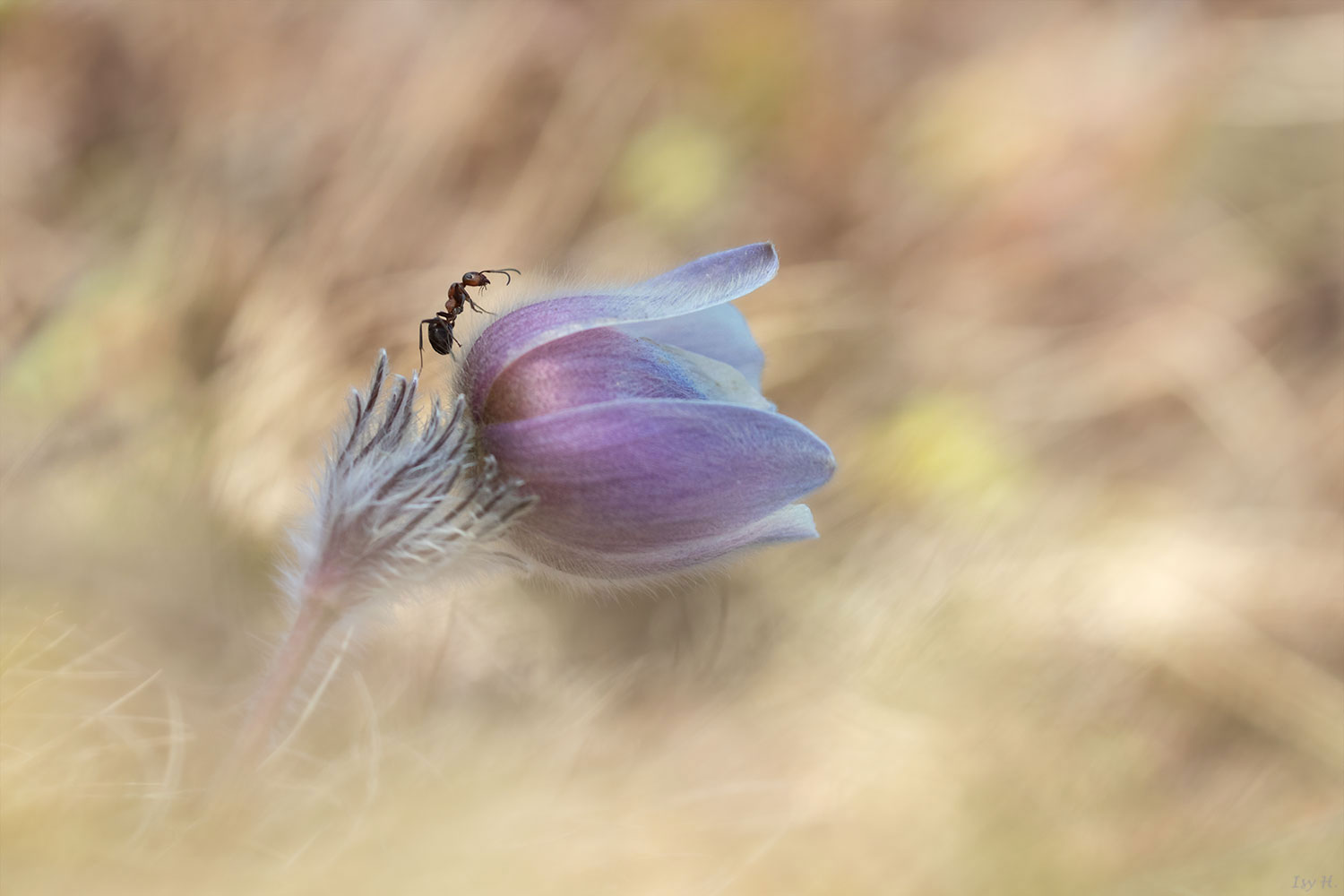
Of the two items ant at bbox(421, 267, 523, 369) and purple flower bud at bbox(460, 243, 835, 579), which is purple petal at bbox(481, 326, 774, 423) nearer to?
purple flower bud at bbox(460, 243, 835, 579)

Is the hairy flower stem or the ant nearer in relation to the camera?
the hairy flower stem

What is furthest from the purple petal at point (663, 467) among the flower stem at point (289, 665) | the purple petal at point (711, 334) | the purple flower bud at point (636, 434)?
the flower stem at point (289, 665)

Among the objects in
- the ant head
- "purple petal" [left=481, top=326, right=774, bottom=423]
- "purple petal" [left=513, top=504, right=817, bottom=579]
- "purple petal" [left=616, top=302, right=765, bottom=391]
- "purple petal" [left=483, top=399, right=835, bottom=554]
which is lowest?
"purple petal" [left=513, top=504, right=817, bottom=579]

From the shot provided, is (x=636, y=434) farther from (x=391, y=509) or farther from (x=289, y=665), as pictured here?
(x=289, y=665)

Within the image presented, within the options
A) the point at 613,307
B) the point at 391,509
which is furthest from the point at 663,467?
the point at 391,509

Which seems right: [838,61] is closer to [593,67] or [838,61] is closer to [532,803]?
[593,67]

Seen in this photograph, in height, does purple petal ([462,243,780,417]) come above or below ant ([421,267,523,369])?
below

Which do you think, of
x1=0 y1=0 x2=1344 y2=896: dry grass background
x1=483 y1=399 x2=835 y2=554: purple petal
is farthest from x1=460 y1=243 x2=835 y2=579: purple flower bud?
x1=0 y1=0 x2=1344 y2=896: dry grass background

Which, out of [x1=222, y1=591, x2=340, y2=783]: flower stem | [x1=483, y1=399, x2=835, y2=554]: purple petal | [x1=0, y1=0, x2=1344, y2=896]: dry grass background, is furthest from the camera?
[x1=0, y1=0, x2=1344, y2=896]: dry grass background
